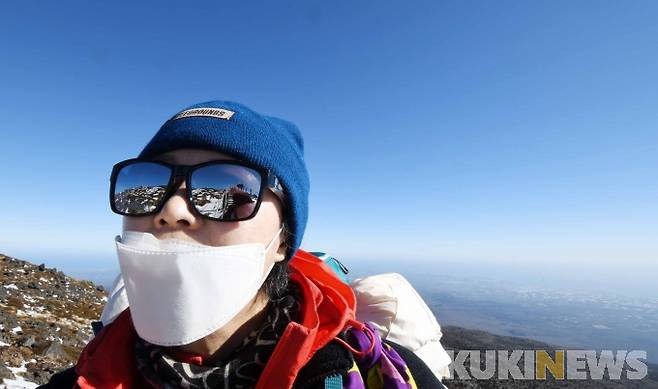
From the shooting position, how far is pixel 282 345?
6.30 feet

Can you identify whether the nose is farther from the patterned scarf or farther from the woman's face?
the patterned scarf

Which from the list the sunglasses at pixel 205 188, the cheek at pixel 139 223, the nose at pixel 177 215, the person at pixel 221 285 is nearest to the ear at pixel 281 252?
the person at pixel 221 285

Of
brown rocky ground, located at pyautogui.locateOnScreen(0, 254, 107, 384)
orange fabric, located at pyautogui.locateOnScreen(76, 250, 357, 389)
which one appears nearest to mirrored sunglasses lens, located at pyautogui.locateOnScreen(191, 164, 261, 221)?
orange fabric, located at pyautogui.locateOnScreen(76, 250, 357, 389)

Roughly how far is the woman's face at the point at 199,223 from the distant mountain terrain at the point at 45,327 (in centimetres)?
1210

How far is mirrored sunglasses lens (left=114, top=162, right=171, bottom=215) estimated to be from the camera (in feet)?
6.81

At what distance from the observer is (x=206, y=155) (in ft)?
7.16

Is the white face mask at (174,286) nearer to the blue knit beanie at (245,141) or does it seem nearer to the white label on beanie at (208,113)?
the blue knit beanie at (245,141)

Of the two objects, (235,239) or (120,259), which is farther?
(235,239)

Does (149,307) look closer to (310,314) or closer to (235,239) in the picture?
(235,239)

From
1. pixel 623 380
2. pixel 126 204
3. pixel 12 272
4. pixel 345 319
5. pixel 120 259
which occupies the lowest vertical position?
pixel 623 380

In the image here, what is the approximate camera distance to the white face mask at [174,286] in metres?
1.76

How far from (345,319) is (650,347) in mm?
178715

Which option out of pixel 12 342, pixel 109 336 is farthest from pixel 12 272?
pixel 109 336

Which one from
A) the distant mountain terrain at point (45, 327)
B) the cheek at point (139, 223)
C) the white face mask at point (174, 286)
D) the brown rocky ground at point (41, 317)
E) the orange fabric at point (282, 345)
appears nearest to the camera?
the white face mask at point (174, 286)
